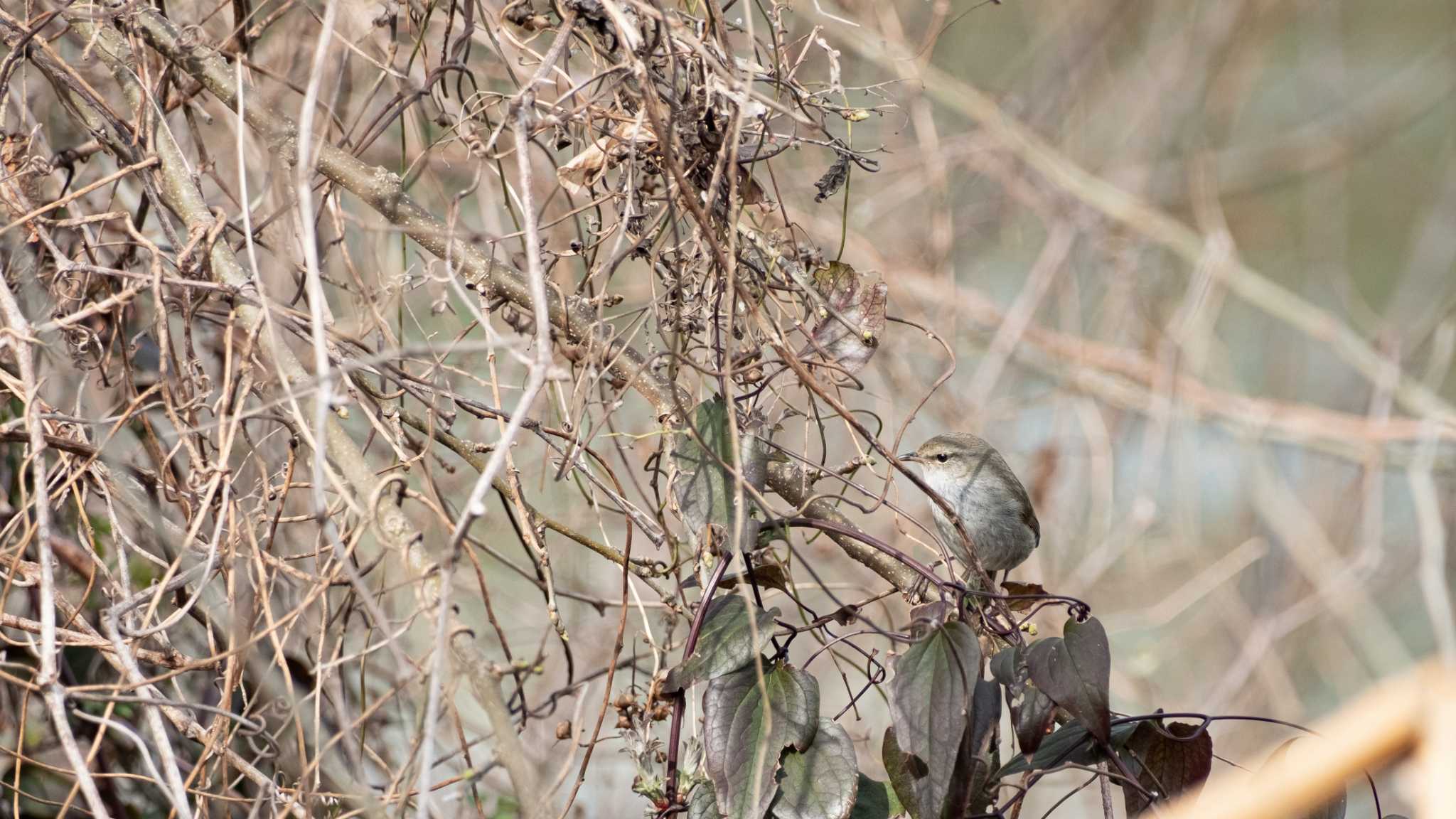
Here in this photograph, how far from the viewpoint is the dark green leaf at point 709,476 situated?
1.58m

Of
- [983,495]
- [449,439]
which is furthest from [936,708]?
[983,495]

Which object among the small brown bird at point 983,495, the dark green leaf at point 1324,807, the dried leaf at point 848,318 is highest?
the small brown bird at point 983,495

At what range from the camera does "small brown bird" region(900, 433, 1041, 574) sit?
3.35 metres

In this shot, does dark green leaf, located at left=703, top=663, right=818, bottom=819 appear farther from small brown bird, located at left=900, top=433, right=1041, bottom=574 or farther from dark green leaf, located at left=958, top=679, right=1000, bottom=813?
small brown bird, located at left=900, top=433, right=1041, bottom=574

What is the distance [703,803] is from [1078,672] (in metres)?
0.52

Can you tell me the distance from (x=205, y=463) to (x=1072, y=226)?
4.46 metres

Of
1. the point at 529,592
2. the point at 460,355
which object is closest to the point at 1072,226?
the point at 529,592

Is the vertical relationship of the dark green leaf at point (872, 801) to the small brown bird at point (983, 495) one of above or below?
below

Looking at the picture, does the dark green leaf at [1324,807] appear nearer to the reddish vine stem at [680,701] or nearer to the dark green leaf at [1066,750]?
the dark green leaf at [1066,750]

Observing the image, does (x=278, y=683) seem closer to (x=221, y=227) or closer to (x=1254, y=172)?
(x=221, y=227)

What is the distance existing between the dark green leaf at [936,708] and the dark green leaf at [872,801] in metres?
0.14

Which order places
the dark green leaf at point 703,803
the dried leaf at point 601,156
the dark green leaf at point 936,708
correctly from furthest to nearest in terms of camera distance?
the dried leaf at point 601,156, the dark green leaf at point 703,803, the dark green leaf at point 936,708

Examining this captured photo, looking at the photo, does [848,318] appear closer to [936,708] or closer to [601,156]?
[601,156]

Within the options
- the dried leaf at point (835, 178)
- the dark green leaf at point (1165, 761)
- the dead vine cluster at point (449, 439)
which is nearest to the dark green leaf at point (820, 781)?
the dead vine cluster at point (449, 439)
